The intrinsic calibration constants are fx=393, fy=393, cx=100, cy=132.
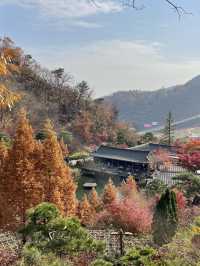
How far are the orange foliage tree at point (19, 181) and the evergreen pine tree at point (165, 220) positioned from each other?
3621 millimetres

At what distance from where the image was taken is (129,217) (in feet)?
42.5

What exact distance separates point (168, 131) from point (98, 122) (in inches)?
272

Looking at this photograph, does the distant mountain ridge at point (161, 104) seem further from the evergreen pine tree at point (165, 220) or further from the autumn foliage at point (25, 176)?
the evergreen pine tree at point (165, 220)

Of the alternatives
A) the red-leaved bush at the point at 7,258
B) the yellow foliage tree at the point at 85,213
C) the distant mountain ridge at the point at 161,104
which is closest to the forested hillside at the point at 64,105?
the yellow foliage tree at the point at 85,213

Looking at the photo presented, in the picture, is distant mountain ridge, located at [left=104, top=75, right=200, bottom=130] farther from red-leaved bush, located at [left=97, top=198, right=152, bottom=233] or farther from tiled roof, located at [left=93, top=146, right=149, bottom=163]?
red-leaved bush, located at [left=97, top=198, right=152, bottom=233]

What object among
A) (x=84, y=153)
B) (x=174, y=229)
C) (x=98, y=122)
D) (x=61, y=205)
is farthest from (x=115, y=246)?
(x=98, y=122)

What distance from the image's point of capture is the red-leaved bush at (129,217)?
12727 millimetres

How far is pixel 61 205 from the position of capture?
12422mm

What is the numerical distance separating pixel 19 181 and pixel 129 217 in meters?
3.80

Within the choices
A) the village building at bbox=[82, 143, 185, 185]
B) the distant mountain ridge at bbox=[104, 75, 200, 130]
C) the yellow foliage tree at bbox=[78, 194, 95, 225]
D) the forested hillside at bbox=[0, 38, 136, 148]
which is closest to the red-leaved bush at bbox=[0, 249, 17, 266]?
the yellow foliage tree at bbox=[78, 194, 95, 225]

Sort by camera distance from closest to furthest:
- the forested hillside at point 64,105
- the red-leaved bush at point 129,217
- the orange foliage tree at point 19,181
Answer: the orange foliage tree at point 19,181
the red-leaved bush at point 129,217
the forested hillside at point 64,105

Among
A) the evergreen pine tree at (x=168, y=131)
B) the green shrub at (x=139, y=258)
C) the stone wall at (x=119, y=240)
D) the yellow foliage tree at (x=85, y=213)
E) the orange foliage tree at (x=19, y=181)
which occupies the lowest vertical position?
the yellow foliage tree at (x=85, y=213)

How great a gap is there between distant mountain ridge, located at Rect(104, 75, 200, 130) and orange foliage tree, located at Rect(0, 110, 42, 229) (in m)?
109

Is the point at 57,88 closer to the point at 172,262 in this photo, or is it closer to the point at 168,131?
the point at 168,131
